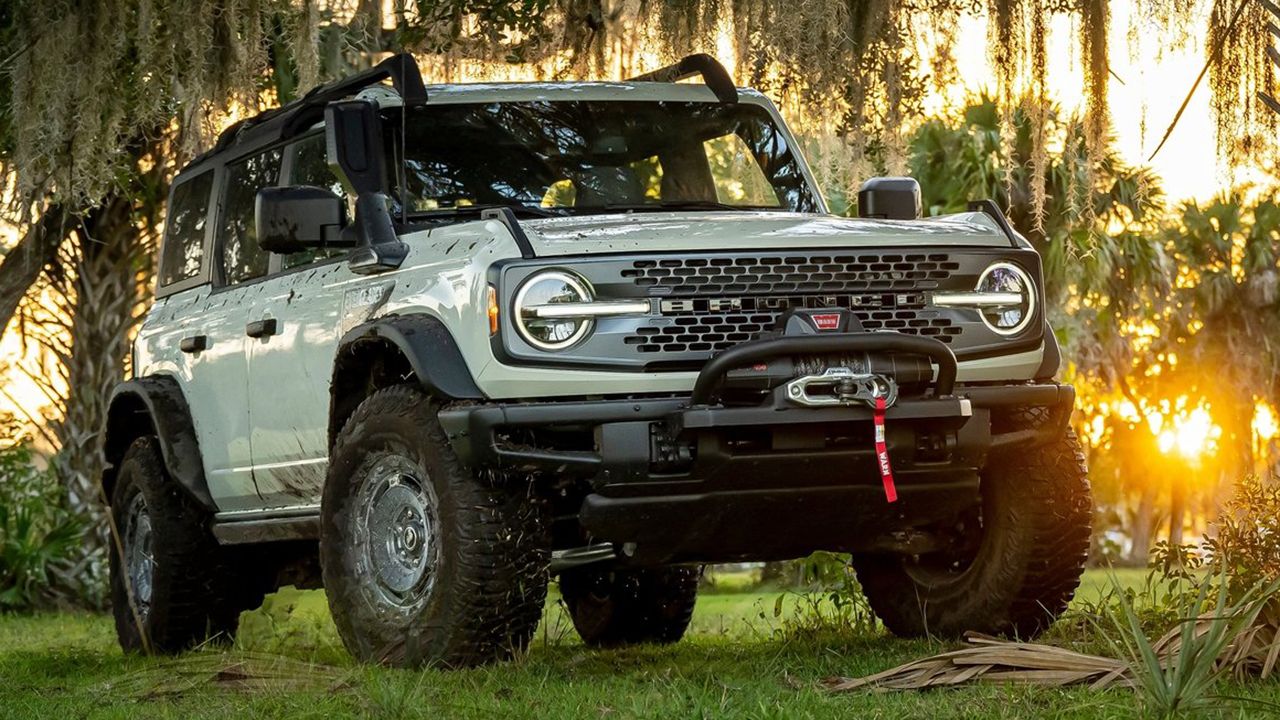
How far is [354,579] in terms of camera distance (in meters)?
6.32

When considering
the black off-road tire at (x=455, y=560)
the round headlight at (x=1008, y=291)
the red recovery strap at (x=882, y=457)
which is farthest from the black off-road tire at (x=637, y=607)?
the red recovery strap at (x=882, y=457)

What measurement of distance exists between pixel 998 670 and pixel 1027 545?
3.44 feet

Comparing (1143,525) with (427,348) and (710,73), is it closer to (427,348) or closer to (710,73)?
(710,73)

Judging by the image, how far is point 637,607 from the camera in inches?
343

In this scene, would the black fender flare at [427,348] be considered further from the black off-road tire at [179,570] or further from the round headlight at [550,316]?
the black off-road tire at [179,570]

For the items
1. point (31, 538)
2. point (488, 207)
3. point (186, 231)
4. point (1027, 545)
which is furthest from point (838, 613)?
point (31, 538)

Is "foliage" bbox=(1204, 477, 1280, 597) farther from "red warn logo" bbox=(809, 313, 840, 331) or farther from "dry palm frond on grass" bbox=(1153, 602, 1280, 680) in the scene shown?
"red warn logo" bbox=(809, 313, 840, 331)

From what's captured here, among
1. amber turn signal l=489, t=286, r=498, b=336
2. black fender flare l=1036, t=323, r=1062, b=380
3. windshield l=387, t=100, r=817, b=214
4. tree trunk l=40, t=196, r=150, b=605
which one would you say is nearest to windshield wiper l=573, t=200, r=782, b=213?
windshield l=387, t=100, r=817, b=214

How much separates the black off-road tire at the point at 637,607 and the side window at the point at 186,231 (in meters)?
2.20

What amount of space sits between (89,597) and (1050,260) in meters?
13.4

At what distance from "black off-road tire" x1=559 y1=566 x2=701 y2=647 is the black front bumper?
2.60 meters

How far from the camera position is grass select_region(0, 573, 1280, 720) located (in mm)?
4895

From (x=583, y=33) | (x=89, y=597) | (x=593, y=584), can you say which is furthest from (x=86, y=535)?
(x=593, y=584)

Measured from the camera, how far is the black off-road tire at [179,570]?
8227 millimetres
